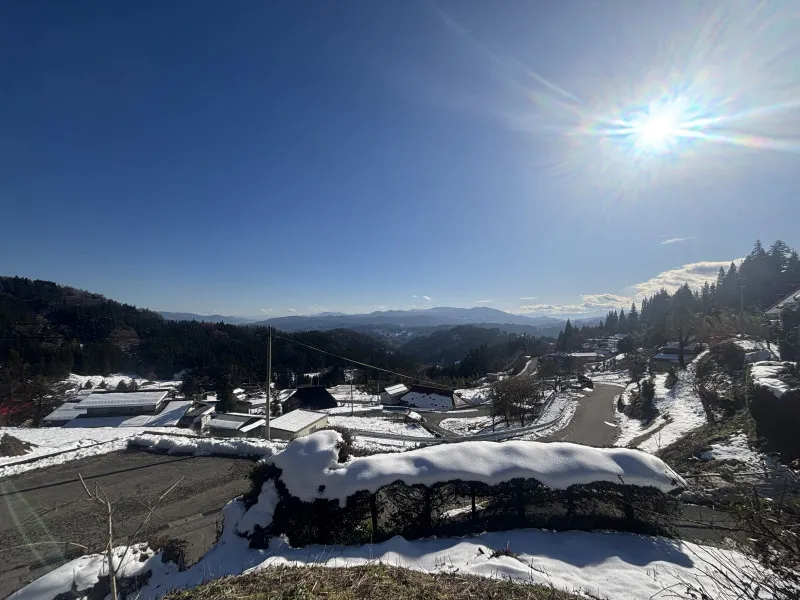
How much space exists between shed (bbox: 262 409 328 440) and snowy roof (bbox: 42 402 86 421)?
25157 millimetres

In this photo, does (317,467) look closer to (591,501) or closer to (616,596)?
(616,596)

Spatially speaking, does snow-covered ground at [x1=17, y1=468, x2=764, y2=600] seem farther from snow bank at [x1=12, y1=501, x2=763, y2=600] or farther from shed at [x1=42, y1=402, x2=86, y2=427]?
shed at [x1=42, y1=402, x2=86, y2=427]

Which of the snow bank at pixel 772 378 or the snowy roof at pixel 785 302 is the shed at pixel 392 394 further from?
the snowy roof at pixel 785 302

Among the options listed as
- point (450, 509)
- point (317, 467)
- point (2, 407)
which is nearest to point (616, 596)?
point (450, 509)

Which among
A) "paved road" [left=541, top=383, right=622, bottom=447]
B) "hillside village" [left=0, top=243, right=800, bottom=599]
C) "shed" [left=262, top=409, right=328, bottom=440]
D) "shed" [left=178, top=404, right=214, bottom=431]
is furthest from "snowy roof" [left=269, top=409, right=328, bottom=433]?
"paved road" [left=541, top=383, right=622, bottom=447]

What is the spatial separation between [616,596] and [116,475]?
14156 millimetres

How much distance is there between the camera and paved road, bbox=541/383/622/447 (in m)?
19.3

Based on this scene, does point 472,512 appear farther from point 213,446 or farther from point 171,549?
point 213,446

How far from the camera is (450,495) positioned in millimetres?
6199

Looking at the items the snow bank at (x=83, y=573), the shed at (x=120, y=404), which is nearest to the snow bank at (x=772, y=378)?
the snow bank at (x=83, y=573)

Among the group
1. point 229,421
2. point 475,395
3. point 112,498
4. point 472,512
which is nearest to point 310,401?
point 229,421

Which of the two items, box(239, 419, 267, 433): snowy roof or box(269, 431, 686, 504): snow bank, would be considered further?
box(239, 419, 267, 433): snowy roof

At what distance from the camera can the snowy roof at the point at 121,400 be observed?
31.7 meters

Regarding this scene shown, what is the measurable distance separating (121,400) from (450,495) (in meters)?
39.8
